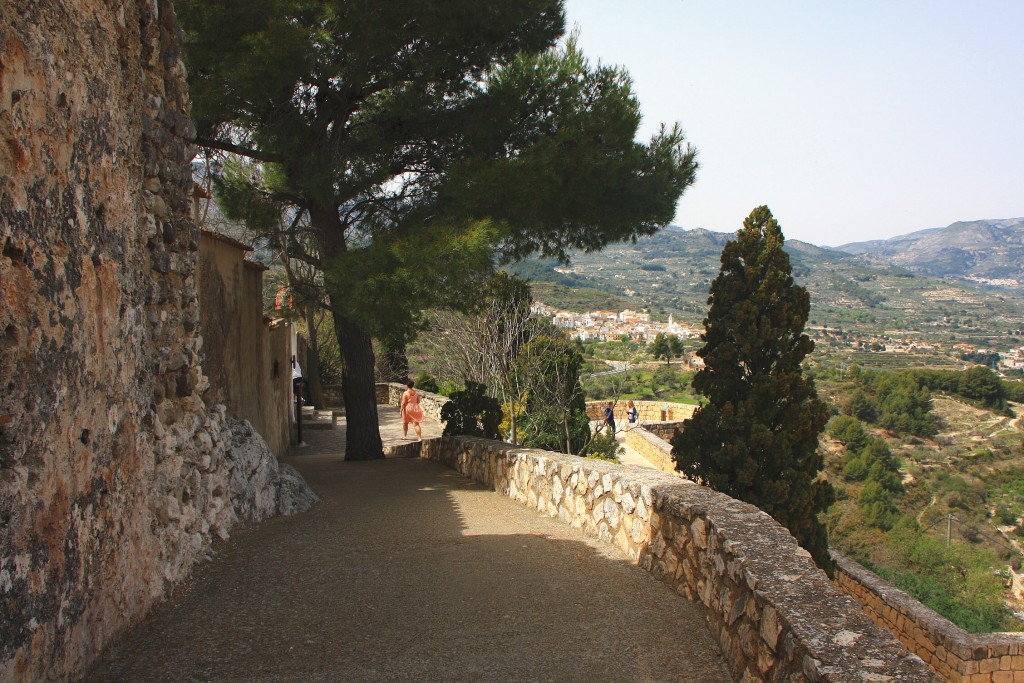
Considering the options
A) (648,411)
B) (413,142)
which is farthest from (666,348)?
(413,142)

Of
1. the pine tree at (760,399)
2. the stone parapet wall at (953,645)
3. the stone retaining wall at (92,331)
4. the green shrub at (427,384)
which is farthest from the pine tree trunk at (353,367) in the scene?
the green shrub at (427,384)

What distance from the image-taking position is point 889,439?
4219 centimetres

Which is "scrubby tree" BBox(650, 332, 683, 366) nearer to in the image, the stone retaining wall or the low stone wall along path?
the low stone wall along path

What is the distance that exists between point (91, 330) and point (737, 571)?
3.17m

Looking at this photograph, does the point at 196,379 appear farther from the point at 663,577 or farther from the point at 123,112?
the point at 663,577

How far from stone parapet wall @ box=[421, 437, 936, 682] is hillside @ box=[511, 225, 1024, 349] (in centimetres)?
7143

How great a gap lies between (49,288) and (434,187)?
29.3 feet

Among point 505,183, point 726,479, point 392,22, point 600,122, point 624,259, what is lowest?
point 726,479

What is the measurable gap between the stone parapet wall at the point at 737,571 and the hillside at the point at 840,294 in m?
71.4

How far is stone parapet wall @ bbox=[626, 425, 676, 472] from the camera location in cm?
2203

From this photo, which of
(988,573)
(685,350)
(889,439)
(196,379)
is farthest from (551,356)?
(685,350)

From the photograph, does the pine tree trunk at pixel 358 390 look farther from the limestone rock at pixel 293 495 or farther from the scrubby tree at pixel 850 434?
the scrubby tree at pixel 850 434

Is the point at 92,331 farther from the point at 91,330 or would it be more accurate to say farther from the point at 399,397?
the point at 399,397

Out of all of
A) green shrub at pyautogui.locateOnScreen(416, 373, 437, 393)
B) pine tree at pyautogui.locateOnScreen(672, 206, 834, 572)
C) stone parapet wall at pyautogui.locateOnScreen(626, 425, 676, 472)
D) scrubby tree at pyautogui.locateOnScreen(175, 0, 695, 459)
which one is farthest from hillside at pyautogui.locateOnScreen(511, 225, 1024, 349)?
scrubby tree at pyautogui.locateOnScreen(175, 0, 695, 459)
